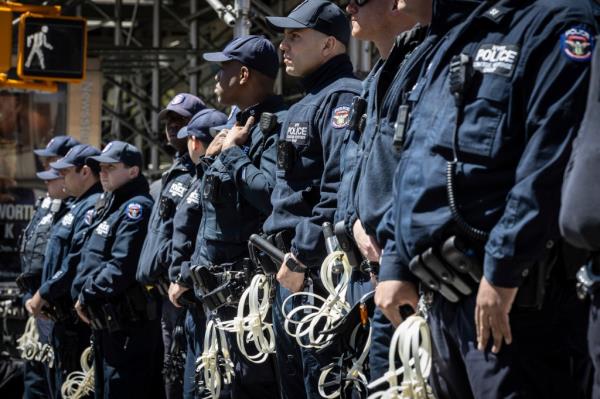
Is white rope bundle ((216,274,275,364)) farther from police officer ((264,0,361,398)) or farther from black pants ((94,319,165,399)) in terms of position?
black pants ((94,319,165,399))

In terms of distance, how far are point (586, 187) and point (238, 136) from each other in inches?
165

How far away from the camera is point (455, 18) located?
418cm

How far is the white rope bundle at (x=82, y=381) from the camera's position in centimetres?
1013

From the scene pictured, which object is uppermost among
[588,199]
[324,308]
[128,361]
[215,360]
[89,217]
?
[588,199]

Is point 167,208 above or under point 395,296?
under

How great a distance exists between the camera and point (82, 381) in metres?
10.2

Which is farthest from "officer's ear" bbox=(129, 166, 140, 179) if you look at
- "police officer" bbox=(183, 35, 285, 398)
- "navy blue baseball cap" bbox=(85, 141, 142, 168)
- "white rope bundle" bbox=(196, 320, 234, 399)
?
"white rope bundle" bbox=(196, 320, 234, 399)

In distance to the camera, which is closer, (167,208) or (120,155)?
(167,208)

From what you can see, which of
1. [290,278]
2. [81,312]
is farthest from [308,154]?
[81,312]

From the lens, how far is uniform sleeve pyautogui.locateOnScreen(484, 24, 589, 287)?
11.4 feet

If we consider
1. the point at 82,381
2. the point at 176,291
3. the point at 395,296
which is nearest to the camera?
the point at 395,296

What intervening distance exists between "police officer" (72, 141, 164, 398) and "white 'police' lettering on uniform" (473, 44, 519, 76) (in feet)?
19.8

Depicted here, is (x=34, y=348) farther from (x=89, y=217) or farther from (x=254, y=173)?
(x=254, y=173)

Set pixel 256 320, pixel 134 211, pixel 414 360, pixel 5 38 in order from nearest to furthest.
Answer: pixel 414 360 < pixel 256 320 < pixel 134 211 < pixel 5 38
